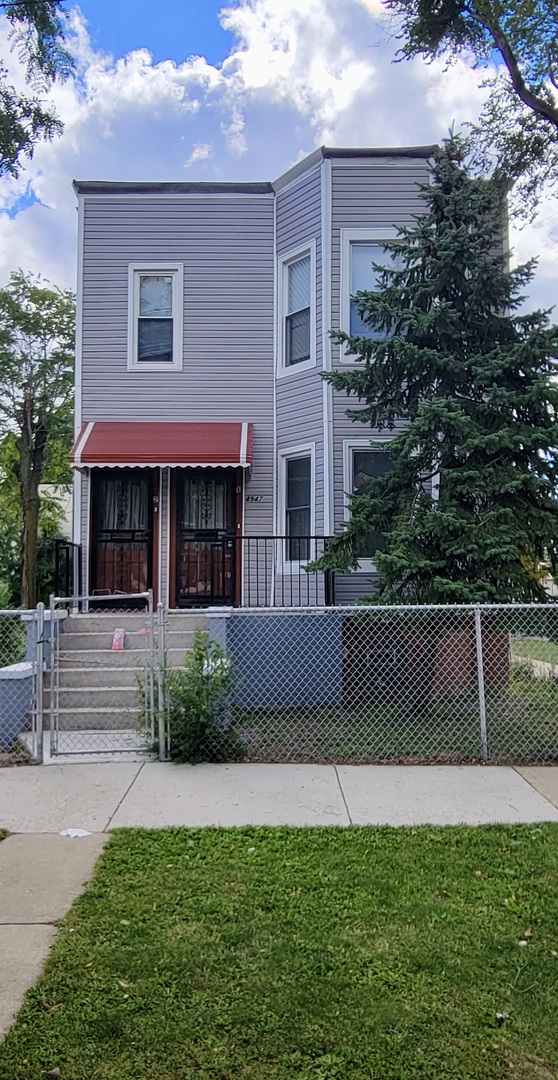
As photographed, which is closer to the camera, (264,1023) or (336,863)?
(264,1023)

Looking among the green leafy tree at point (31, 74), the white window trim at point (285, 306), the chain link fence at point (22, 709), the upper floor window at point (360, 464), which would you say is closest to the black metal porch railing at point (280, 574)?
the upper floor window at point (360, 464)

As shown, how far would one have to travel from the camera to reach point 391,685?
7137 millimetres

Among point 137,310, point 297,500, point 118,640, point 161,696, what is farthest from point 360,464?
point 161,696

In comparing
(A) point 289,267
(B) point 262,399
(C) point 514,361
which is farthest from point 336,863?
(A) point 289,267

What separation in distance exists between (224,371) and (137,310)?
63.3 inches

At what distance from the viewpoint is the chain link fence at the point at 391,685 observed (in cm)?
586

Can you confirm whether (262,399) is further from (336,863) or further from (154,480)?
(336,863)

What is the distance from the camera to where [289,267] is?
9875 mm

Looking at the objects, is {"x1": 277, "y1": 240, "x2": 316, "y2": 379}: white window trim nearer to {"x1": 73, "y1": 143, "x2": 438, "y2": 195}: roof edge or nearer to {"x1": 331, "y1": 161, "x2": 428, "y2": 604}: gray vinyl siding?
{"x1": 331, "y1": 161, "x2": 428, "y2": 604}: gray vinyl siding

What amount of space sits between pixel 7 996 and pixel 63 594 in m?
7.13

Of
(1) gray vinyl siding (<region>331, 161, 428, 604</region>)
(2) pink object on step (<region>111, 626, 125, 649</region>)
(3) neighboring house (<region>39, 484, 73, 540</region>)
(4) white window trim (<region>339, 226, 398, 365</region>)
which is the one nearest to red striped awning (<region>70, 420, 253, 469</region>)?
(1) gray vinyl siding (<region>331, 161, 428, 604</region>)

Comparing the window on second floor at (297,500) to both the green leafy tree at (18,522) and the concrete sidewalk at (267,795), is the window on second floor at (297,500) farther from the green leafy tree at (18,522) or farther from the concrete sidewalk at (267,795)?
the green leafy tree at (18,522)

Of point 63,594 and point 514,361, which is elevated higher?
point 514,361

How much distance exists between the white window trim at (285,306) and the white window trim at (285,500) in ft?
3.62
